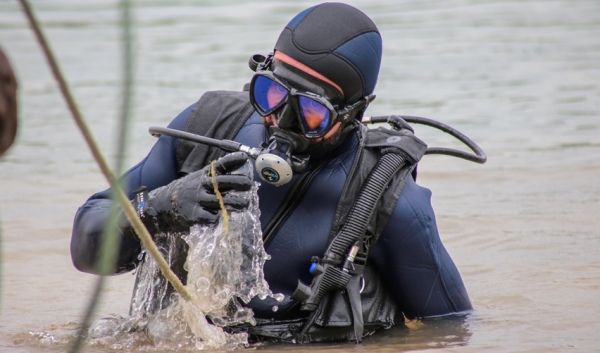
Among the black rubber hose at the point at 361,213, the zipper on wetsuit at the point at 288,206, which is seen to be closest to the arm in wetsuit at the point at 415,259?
the black rubber hose at the point at 361,213

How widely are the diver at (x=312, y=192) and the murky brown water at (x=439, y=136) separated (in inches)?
6.3

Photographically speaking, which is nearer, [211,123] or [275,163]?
[275,163]

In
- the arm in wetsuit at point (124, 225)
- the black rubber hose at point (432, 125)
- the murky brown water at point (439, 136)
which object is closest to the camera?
the arm in wetsuit at point (124, 225)

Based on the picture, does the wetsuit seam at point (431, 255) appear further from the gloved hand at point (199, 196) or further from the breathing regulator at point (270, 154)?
the gloved hand at point (199, 196)

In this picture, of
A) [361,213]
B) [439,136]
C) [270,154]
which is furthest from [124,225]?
[439,136]

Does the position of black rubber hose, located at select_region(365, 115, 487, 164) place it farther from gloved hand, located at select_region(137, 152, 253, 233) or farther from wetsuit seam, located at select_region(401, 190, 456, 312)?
gloved hand, located at select_region(137, 152, 253, 233)

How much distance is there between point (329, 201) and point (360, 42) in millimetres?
508

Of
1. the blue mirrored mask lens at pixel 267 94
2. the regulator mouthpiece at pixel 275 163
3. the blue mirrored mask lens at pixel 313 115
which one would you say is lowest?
the regulator mouthpiece at pixel 275 163

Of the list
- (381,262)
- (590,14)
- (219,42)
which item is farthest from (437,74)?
(381,262)

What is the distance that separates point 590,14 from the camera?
46.7 ft

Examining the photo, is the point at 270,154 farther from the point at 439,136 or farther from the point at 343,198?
the point at 439,136

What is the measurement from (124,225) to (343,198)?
0.70 meters

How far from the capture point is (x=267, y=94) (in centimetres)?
379

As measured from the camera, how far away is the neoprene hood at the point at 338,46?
3.90 m
